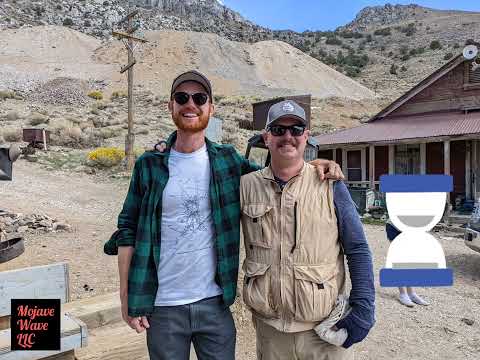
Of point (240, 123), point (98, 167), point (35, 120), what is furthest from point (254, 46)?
point (98, 167)

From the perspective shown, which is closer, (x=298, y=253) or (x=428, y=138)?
Result: (x=298, y=253)

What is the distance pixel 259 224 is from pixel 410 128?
46.3 feet

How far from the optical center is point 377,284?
618 centimetres

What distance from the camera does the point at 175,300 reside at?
6.25ft

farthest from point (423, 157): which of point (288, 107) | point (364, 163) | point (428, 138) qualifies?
point (288, 107)

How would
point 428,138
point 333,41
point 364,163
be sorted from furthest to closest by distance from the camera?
1. point 333,41
2. point 364,163
3. point 428,138

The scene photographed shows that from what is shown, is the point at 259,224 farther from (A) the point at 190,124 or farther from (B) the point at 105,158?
(B) the point at 105,158

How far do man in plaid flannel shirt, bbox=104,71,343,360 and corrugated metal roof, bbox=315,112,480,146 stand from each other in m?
12.0

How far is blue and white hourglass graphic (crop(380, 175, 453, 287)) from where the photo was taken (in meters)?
3.31

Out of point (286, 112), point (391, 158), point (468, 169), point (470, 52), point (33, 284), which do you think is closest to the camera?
A: point (286, 112)

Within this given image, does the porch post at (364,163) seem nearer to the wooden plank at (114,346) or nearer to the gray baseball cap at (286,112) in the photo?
the wooden plank at (114,346)

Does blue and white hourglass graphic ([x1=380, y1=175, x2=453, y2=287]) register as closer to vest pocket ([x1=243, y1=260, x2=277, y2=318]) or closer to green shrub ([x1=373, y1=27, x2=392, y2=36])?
vest pocket ([x1=243, y1=260, x2=277, y2=318])

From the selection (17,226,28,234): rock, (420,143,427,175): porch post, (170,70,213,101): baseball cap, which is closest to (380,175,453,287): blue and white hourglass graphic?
(170,70,213,101): baseball cap

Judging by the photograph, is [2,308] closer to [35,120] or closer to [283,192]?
[283,192]
